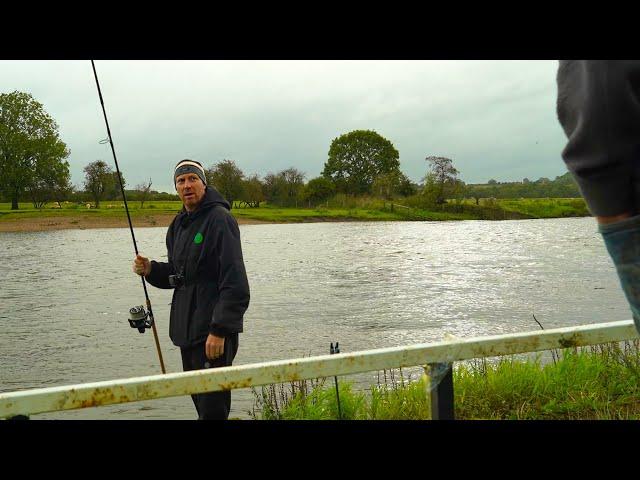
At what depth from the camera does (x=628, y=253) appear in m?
0.81

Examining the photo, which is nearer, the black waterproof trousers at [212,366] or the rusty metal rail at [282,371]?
the rusty metal rail at [282,371]

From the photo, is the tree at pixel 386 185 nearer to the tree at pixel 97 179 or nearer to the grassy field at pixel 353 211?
the grassy field at pixel 353 211

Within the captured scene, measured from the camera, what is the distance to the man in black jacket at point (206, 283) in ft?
10.6

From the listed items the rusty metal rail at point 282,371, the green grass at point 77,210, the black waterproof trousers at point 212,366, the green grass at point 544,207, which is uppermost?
the rusty metal rail at point 282,371

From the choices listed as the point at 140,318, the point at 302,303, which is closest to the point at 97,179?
the point at 302,303

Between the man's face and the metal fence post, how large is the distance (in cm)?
168

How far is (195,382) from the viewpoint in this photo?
6.64 ft

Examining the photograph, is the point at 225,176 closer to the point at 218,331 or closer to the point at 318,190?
the point at 218,331

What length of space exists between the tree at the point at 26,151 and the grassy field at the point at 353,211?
7.30ft

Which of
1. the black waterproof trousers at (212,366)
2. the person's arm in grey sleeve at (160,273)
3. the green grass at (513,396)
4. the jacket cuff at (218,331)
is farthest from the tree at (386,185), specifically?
the jacket cuff at (218,331)

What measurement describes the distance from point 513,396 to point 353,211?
5596 cm

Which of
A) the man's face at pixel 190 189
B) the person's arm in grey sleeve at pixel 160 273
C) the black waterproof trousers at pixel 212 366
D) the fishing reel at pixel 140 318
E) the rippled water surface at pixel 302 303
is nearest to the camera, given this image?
the black waterproof trousers at pixel 212 366
